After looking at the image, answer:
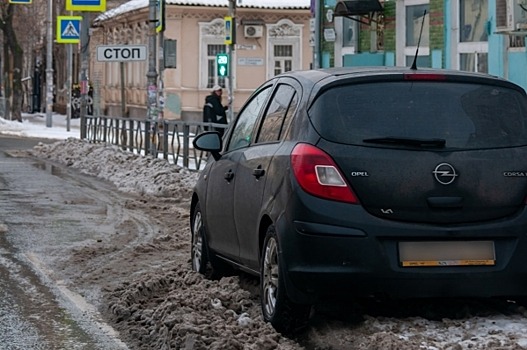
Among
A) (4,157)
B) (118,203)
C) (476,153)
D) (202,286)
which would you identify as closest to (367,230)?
(476,153)

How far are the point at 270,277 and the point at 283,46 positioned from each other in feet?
133

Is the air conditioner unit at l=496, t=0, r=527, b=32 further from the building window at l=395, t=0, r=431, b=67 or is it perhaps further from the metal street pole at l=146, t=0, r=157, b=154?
the metal street pole at l=146, t=0, r=157, b=154

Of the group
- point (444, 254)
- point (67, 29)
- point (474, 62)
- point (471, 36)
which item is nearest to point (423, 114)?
point (444, 254)

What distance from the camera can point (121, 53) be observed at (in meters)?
25.6

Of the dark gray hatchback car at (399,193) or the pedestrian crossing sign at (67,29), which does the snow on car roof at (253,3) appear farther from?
the dark gray hatchback car at (399,193)

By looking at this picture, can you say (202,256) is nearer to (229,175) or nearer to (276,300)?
(229,175)

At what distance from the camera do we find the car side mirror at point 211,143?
342 inches

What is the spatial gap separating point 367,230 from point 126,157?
16554 millimetres

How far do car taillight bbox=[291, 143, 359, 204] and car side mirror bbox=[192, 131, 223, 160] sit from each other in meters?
2.12

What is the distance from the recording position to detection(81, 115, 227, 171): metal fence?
20047mm

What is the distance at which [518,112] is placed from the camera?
688cm

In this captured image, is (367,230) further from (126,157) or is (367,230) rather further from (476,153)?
(126,157)

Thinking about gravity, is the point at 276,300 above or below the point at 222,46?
below

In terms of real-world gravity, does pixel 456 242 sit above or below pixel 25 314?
above
